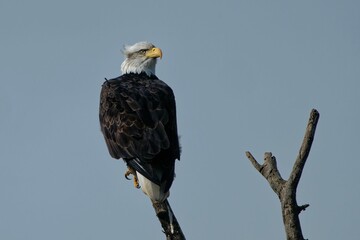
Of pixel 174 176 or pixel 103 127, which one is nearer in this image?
pixel 174 176

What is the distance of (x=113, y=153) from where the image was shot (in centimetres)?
864

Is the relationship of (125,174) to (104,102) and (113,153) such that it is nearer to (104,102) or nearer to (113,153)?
(113,153)

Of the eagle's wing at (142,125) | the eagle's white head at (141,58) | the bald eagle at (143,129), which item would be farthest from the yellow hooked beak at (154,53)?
the eagle's wing at (142,125)

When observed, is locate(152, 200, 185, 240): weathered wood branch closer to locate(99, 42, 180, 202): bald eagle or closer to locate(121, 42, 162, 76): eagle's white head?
locate(99, 42, 180, 202): bald eagle

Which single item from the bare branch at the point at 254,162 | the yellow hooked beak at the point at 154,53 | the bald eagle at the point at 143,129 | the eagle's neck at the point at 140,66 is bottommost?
the bare branch at the point at 254,162

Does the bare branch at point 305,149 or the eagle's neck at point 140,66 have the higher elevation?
the eagle's neck at point 140,66

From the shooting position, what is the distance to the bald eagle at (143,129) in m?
7.97

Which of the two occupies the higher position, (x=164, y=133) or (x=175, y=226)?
(x=164, y=133)

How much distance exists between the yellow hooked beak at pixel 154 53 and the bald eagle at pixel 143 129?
80cm

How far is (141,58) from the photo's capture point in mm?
10906

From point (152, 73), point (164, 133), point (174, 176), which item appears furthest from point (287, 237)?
point (152, 73)

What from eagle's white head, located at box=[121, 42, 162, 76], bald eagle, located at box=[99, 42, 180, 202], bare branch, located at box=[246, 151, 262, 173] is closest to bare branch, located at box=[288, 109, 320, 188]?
bare branch, located at box=[246, 151, 262, 173]

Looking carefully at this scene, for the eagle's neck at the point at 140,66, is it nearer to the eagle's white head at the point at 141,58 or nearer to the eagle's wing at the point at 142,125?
the eagle's white head at the point at 141,58

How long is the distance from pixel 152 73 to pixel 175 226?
4.24m
